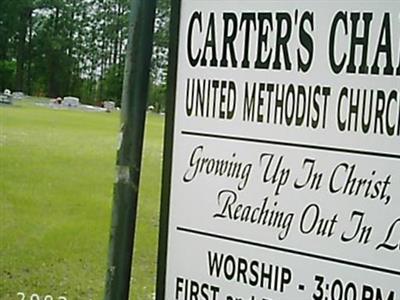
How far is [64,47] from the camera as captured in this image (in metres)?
1.39

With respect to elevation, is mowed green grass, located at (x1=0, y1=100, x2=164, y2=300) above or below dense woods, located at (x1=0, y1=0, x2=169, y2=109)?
below

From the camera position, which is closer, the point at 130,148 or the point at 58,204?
the point at 130,148

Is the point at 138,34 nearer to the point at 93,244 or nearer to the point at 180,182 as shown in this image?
the point at 180,182

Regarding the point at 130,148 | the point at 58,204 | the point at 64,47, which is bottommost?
the point at 58,204

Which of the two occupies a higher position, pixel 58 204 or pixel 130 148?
pixel 130 148

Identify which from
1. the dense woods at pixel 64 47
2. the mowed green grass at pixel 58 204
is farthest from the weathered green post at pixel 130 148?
the dense woods at pixel 64 47

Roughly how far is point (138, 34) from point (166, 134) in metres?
0.17

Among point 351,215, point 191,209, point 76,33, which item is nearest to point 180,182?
point 191,209

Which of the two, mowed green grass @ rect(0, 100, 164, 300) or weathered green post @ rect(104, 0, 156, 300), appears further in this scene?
mowed green grass @ rect(0, 100, 164, 300)

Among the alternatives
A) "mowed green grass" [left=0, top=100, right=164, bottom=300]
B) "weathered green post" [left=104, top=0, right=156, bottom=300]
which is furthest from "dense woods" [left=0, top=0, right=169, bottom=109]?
"weathered green post" [left=104, top=0, right=156, bottom=300]

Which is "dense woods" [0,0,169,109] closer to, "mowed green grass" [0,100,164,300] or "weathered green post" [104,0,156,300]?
"mowed green grass" [0,100,164,300]

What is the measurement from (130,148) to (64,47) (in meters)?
0.39

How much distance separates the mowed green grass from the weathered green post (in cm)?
8

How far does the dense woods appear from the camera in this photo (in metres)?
1.33
